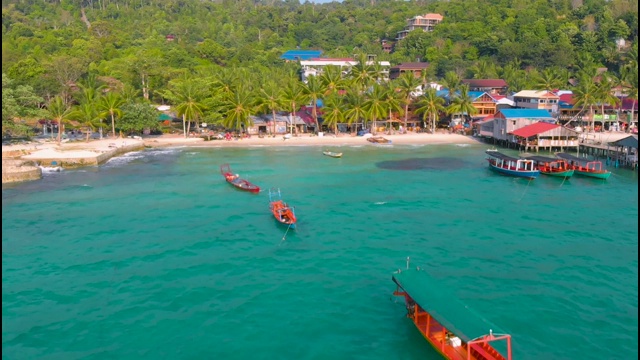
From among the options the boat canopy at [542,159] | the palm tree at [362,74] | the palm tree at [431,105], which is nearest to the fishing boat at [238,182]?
the boat canopy at [542,159]

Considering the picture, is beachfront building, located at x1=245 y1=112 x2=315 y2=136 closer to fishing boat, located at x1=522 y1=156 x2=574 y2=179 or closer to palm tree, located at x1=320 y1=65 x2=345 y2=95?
palm tree, located at x1=320 y1=65 x2=345 y2=95

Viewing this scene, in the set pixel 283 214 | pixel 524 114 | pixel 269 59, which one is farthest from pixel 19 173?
pixel 269 59

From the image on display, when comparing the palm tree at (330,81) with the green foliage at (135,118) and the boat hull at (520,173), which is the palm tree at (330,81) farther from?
the boat hull at (520,173)

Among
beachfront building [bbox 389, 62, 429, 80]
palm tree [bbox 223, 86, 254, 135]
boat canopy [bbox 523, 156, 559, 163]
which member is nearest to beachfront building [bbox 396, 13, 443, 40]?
beachfront building [bbox 389, 62, 429, 80]

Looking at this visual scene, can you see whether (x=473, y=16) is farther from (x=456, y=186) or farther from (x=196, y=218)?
(x=196, y=218)

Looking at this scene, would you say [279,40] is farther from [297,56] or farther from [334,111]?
[334,111]

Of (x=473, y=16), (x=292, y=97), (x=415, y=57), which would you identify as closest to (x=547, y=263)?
(x=292, y=97)
